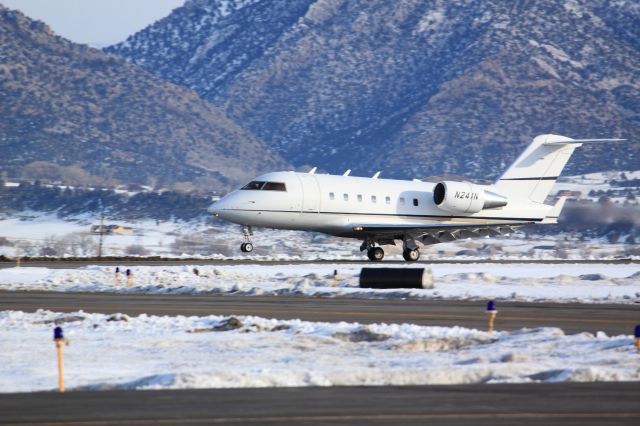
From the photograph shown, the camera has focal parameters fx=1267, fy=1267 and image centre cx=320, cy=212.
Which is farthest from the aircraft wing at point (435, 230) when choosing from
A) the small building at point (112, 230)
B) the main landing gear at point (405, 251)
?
the small building at point (112, 230)

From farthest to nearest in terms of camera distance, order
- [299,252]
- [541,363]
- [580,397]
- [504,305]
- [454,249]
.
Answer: [299,252] < [454,249] < [504,305] < [541,363] < [580,397]

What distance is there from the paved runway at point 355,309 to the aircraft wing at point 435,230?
19.3 meters

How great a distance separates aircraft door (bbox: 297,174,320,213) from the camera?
51.3 meters

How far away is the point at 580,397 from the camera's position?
48.8 ft

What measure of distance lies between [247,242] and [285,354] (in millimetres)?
30953

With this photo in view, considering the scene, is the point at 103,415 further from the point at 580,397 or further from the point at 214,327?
the point at 214,327

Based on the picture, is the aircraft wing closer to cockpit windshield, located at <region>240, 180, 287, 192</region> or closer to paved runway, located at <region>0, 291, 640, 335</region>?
cockpit windshield, located at <region>240, 180, 287, 192</region>

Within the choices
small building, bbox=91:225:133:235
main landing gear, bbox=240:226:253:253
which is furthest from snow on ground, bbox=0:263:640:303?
small building, bbox=91:225:133:235

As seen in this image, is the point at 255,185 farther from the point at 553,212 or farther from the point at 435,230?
the point at 553,212

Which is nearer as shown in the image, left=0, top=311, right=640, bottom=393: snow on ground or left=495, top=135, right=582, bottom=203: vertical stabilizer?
left=0, top=311, right=640, bottom=393: snow on ground

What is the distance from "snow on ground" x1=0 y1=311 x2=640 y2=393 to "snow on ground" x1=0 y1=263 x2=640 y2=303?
32.9 ft

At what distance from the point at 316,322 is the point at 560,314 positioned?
5.70 meters

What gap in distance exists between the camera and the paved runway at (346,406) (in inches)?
523

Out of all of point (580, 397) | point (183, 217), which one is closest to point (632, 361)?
point (580, 397)
